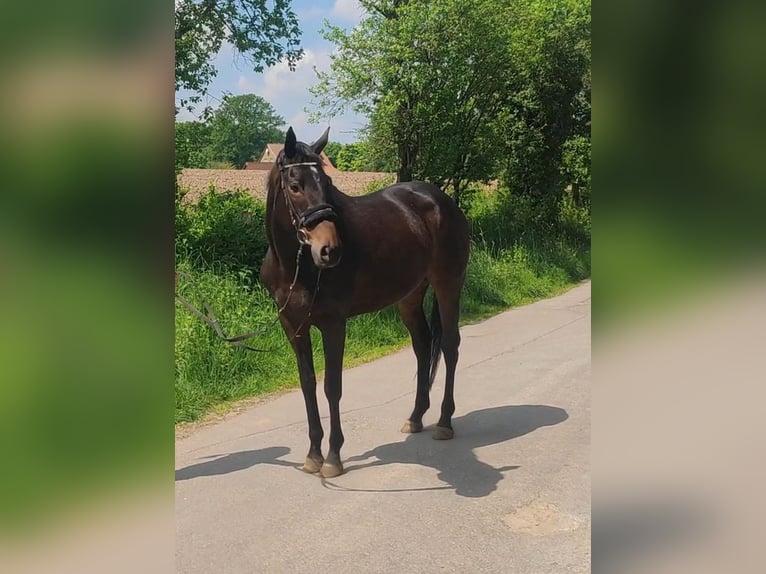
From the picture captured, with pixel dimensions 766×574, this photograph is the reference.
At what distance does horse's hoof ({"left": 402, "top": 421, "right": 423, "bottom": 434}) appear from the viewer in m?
4.49

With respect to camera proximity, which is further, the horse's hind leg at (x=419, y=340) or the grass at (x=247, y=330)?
the grass at (x=247, y=330)

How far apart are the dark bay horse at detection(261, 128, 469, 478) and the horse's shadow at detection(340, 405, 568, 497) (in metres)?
0.16

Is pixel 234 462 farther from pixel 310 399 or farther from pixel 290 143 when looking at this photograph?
pixel 290 143

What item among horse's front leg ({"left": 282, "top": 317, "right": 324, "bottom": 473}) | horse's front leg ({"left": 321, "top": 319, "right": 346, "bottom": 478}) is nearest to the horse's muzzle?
horse's front leg ({"left": 321, "top": 319, "right": 346, "bottom": 478})

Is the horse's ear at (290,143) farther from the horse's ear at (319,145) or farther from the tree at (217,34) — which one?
the tree at (217,34)

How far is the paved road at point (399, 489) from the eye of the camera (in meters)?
2.83

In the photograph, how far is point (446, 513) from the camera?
3.22m

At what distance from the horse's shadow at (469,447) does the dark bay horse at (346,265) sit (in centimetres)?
16

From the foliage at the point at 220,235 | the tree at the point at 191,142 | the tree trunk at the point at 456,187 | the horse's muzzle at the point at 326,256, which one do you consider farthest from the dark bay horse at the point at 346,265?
the tree trunk at the point at 456,187

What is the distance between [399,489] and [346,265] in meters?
1.32

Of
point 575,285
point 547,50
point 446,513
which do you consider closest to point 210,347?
point 446,513

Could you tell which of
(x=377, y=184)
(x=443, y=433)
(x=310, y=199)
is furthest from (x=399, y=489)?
(x=377, y=184)

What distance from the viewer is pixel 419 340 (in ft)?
15.5
